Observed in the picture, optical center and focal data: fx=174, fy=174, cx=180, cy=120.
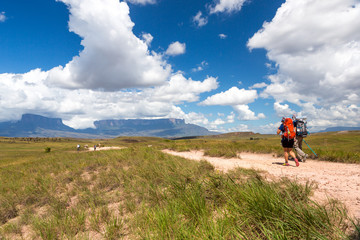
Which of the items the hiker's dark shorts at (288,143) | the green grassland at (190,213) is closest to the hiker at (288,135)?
the hiker's dark shorts at (288,143)

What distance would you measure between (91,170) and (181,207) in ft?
28.2

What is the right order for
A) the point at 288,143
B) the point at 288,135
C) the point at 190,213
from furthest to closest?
the point at 288,143, the point at 288,135, the point at 190,213

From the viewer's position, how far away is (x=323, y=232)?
270cm

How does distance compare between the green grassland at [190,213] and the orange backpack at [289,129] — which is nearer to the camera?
the green grassland at [190,213]

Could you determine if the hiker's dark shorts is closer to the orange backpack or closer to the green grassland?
the orange backpack

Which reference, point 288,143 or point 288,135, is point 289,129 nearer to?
point 288,135

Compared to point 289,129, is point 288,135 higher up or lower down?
lower down

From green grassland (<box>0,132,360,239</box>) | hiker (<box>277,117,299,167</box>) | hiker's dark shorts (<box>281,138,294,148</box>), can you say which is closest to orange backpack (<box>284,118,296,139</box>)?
hiker (<box>277,117,299,167</box>)

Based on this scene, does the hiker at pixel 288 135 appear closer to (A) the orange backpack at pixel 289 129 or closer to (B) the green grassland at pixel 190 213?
(A) the orange backpack at pixel 289 129

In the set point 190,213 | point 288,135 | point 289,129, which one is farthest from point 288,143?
point 190,213

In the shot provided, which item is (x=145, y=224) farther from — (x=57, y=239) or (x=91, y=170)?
(x=91, y=170)

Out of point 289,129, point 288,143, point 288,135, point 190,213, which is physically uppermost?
point 289,129

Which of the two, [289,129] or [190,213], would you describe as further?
[289,129]

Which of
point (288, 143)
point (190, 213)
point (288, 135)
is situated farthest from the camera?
point (288, 143)
